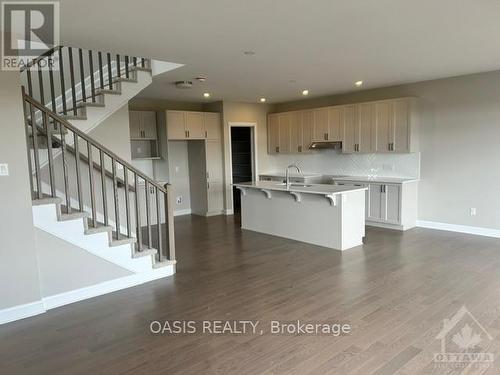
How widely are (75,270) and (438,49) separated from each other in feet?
15.0

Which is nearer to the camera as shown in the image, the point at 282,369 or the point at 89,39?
the point at 282,369

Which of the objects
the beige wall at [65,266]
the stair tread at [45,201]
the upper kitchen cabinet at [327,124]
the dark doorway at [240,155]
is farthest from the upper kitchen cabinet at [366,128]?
the stair tread at [45,201]

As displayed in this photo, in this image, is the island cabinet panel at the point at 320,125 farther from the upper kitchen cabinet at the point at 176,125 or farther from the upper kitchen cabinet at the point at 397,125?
the upper kitchen cabinet at the point at 176,125

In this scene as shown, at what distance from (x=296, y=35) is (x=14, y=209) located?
3.02m

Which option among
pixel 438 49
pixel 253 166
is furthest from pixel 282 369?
pixel 253 166

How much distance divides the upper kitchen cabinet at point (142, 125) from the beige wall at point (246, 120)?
1.54 metres

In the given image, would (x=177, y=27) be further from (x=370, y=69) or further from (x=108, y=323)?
(x=370, y=69)

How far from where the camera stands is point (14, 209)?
10.4 feet

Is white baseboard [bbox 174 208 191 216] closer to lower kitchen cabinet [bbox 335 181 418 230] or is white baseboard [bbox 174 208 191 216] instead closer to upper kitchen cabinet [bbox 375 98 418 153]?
lower kitchen cabinet [bbox 335 181 418 230]

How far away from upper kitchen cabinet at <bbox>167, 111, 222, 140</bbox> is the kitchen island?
6.56ft

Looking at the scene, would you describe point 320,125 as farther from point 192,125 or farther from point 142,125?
point 142,125

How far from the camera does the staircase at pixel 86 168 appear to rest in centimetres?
343

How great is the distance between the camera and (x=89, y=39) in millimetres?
3611

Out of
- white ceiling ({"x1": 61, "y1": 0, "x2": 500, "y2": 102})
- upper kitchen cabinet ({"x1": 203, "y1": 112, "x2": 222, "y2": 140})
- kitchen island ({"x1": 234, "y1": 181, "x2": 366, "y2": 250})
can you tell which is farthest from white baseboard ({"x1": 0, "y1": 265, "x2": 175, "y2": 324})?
upper kitchen cabinet ({"x1": 203, "y1": 112, "x2": 222, "y2": 140})
